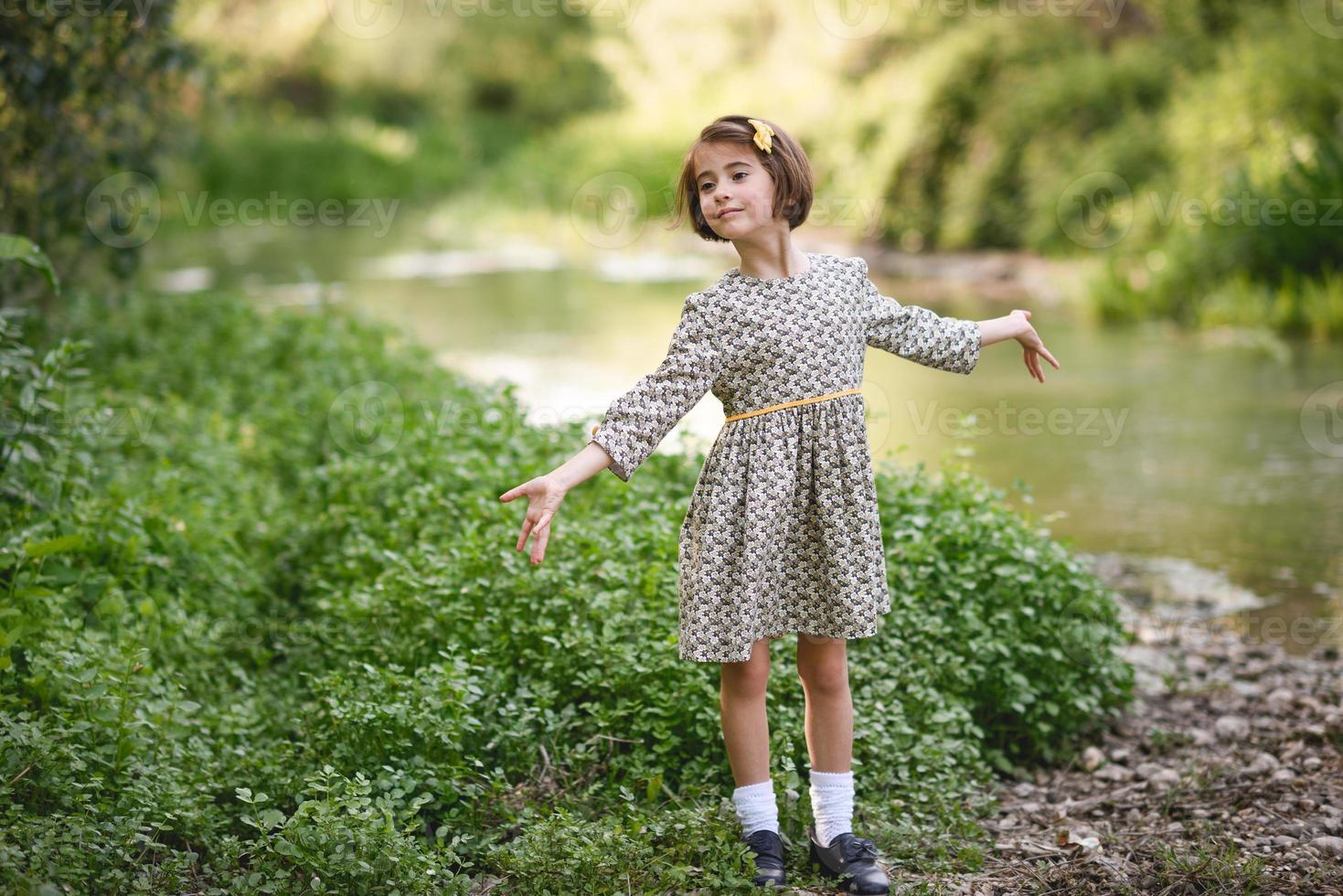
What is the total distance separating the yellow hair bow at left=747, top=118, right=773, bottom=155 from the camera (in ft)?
9.68

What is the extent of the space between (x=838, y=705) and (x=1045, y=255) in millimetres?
11847

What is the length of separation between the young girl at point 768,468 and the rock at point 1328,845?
1.07m

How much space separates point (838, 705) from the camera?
10.2 ft

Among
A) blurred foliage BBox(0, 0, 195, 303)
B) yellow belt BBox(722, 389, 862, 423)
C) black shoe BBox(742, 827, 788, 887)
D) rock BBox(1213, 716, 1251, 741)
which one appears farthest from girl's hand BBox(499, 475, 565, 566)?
blurred foliage BBox(0, 0, 195, 303)

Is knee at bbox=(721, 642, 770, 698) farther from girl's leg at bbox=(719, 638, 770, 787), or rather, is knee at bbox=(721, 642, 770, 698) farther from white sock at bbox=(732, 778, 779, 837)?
white sock at bbox=(732, 778, 779, 837)

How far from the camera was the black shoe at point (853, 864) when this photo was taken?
2918 millimetres

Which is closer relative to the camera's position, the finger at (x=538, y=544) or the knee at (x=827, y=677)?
the finger at (x=538, y=544)

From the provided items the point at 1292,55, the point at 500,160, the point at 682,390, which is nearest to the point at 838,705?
the point at 682,390

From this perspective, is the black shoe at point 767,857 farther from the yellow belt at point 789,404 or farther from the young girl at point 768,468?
the yellow belt at point 789,404

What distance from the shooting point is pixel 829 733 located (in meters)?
3.09

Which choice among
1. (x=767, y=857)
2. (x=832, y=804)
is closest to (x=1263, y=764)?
(x=832, y=804)

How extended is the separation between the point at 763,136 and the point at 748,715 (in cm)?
132

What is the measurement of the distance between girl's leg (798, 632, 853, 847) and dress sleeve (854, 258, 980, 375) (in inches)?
28.4
